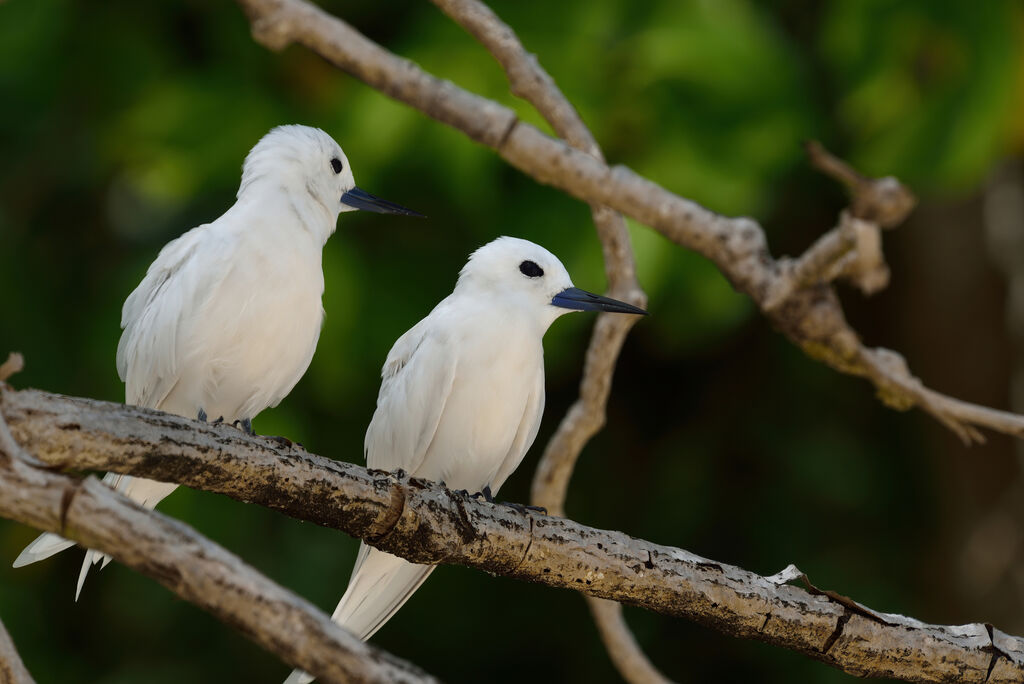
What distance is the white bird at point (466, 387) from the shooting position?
3129 millimetres

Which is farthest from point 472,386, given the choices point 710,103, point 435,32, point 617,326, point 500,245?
point 710,103

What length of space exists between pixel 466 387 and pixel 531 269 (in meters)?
0.38

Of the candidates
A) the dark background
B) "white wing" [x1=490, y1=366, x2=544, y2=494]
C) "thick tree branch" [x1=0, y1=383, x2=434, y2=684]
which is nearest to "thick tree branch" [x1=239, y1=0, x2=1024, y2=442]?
"white wing" [x1=490, y1=366, x2=544, y2=494]

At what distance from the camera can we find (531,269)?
312 centimetres

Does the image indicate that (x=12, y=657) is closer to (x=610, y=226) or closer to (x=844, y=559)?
(x=610, y=226)

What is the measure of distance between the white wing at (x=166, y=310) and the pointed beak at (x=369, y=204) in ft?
0.92

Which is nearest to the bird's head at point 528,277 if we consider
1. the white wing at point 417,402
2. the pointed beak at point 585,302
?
the pointed beak at point 585,302

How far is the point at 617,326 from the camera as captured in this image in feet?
12.8

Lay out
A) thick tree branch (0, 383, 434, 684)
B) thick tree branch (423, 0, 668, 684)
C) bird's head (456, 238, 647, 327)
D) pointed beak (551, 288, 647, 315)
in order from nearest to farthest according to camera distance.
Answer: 1. thick tree branch (0, 383, 434, 684)
2. pointed beak (551, 288, 647, 315)
3. bird's head (456, 238, 647, 327)
4. thick tree branch (423, 0, 668, 684)

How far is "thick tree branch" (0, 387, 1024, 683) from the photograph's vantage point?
206 centimetres

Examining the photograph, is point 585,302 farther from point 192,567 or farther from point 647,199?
point 192,567

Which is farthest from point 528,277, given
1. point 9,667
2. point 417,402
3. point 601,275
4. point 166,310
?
point 601,275

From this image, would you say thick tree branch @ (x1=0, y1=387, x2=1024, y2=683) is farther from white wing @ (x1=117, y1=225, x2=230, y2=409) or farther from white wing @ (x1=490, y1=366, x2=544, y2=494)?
white wing @ (x1=490, y1=366, x2=544, y2=494)

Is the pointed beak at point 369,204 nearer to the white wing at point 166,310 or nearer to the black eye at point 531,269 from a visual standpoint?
the white wing at point 166,310
